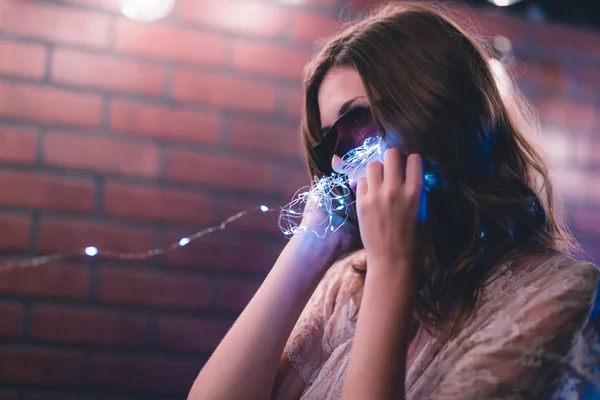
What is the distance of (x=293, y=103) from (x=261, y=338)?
90cm

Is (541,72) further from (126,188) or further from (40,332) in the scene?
(40,332)

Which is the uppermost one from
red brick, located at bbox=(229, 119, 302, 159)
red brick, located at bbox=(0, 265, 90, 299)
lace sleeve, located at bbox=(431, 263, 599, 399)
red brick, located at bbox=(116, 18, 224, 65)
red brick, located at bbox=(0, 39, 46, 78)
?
red brick, located at bbox=(116, 18, 224, 65)

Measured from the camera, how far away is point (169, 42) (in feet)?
6.02

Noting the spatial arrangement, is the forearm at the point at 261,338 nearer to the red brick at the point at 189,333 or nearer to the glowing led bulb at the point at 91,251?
the red brick at the point at 189,333

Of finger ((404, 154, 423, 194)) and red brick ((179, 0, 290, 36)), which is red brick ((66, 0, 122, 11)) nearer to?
red brick ((179, 0, 290, 36))

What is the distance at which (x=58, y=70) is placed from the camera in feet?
5.74

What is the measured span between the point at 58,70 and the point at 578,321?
1.51 m

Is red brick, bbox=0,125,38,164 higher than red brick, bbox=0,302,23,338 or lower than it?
higher

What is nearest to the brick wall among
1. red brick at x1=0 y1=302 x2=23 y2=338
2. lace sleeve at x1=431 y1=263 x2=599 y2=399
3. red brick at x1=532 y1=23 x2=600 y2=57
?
red brick at x1=0 y1=302 x2=23 y2=338

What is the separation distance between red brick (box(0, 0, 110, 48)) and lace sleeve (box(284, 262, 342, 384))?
3.23ft

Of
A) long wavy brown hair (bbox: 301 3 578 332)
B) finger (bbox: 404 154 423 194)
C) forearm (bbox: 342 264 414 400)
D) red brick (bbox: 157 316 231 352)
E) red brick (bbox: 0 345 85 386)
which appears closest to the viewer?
forearm (bbox: 342 264 414 400)

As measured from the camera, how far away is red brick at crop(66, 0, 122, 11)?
1.77 m

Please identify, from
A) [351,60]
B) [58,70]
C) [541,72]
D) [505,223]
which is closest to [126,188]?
[58,70]

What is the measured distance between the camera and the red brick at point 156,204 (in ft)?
5.80
